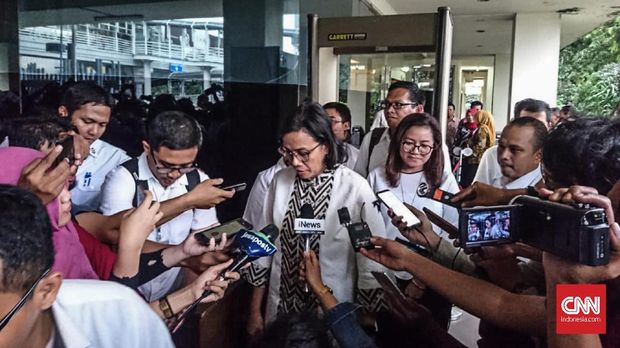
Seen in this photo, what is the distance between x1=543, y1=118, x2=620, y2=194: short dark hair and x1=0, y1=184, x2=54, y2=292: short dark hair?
1.04m

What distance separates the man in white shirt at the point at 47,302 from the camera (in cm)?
78

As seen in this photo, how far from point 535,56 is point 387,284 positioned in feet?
22.4

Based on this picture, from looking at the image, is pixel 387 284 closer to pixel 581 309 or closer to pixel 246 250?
pixel 246 250

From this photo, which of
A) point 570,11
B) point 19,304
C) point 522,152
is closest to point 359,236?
point 19,304

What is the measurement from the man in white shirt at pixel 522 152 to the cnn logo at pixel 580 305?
1304 millimetres

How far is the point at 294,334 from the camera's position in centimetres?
79

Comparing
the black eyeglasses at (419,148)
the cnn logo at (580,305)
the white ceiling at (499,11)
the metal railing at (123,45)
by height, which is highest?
the white ceiling at (499,11)

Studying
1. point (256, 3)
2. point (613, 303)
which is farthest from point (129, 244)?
point (256, 3)

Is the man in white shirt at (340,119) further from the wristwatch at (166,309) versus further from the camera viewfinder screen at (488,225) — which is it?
the camera viewfinder screen at (488,225)

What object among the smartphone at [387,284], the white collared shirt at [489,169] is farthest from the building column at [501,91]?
the smartphone at [387,284]

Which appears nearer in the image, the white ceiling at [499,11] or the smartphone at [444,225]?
the smartphone at [444,225]

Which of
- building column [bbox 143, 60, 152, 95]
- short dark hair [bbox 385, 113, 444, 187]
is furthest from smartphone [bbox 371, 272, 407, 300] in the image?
building column [bbox 143, 60, 152, 95]

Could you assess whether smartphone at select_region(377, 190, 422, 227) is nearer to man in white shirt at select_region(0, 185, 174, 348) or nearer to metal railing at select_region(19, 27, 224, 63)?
man in white shirt at select_region(0, 185, 174, 348)

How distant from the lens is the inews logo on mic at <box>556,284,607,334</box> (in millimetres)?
793
